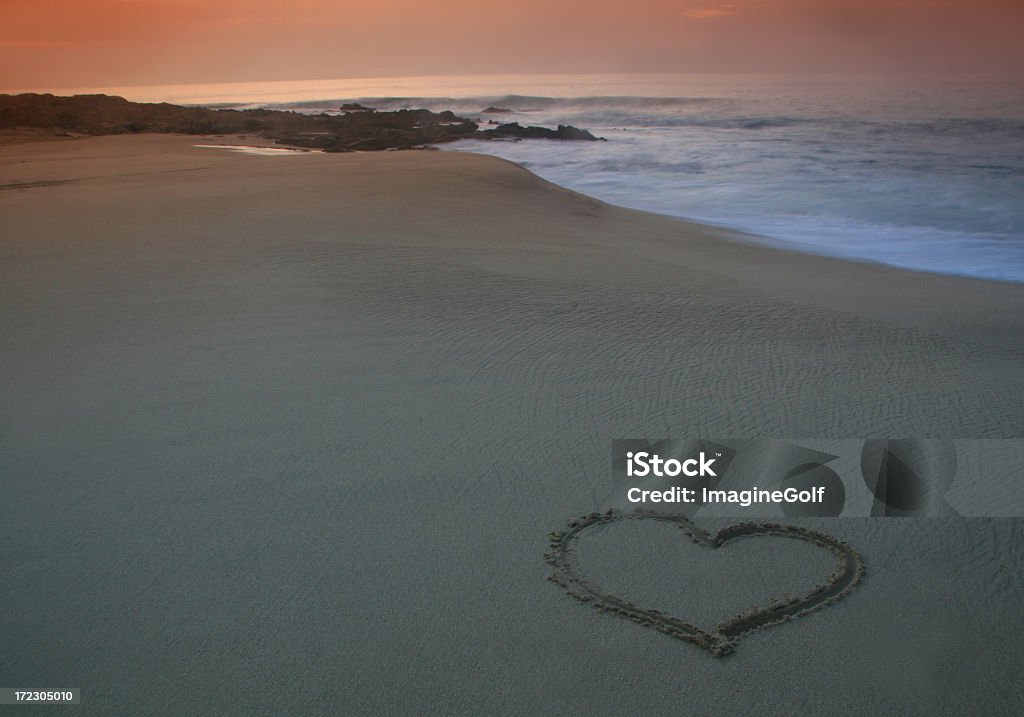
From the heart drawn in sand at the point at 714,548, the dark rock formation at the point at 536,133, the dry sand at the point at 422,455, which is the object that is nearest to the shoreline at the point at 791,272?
the dry sand at the point at 422,455

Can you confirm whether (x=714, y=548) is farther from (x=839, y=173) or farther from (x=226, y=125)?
(x=226, y=125)

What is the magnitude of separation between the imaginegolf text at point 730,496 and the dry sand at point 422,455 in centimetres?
12

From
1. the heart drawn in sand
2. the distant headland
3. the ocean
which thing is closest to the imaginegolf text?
the heart drawn in sand

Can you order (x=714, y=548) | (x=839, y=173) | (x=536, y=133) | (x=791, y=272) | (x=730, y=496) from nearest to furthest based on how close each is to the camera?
(x=714, y=548) < (x=730, y=496) < (x=791, y=272) < (x=839, y=173) < (x=536, y=133)

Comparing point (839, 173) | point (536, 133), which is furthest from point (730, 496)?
point (536, 133)

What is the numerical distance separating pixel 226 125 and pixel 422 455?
16.6 metres

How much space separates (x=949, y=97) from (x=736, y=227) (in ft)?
98.8

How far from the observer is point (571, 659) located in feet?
5.56

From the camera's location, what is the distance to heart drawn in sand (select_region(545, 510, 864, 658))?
1.78 m

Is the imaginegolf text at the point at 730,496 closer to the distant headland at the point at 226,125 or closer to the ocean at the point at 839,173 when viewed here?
the ocean at the point at 839,173

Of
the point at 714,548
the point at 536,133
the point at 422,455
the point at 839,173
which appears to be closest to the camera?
the point at 714,548

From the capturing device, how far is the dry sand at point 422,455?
5.44 feet

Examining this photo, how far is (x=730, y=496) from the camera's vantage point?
2.32 metres

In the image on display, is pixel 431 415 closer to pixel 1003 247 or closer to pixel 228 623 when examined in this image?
pixel 228 623
